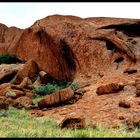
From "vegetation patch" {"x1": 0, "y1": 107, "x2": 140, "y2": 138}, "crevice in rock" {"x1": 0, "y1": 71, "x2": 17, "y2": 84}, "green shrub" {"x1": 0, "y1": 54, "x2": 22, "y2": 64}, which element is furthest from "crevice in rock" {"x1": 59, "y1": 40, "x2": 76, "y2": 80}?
"vegetation patch" {"x1": 0, "y1": 107, "x2": 140, "y2": 138}

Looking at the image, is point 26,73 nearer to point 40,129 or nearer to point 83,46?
point 83,46

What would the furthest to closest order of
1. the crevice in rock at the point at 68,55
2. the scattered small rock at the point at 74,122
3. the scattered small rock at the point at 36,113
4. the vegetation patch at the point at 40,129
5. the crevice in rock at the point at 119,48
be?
the crevice in rock at the point at 68,55, the crevice in rock at the point at 119,48, the scattered small rock at the point at 36,113, the scattered small rock at the point at 74,122, the vegetation patch at the point at 40,129

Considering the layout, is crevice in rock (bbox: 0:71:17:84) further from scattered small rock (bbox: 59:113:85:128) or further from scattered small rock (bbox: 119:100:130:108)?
scattered small rock (bbox: 59:113:85:128)

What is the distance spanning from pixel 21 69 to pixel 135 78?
11562 mm

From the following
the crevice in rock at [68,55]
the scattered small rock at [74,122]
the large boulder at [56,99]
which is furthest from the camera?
the crevice in rock at [68,55]

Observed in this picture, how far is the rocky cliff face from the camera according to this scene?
2411 centimetres

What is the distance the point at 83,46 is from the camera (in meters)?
25.8

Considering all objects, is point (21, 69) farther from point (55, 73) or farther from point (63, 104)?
point (63, 104)

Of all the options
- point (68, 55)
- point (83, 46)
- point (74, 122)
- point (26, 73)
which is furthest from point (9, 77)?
point (74, 122)

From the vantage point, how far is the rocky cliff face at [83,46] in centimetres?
2411

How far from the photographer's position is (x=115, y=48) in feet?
81.3

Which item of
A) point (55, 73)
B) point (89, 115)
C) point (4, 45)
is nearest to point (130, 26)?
point (55, 73)

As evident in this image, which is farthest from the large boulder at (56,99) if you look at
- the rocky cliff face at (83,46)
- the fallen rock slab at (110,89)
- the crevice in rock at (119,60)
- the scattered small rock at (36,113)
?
the crevice in rock at (119,60)

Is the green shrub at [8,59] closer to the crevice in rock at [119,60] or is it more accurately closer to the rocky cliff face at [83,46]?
the rocky cliff face at [83,46]
